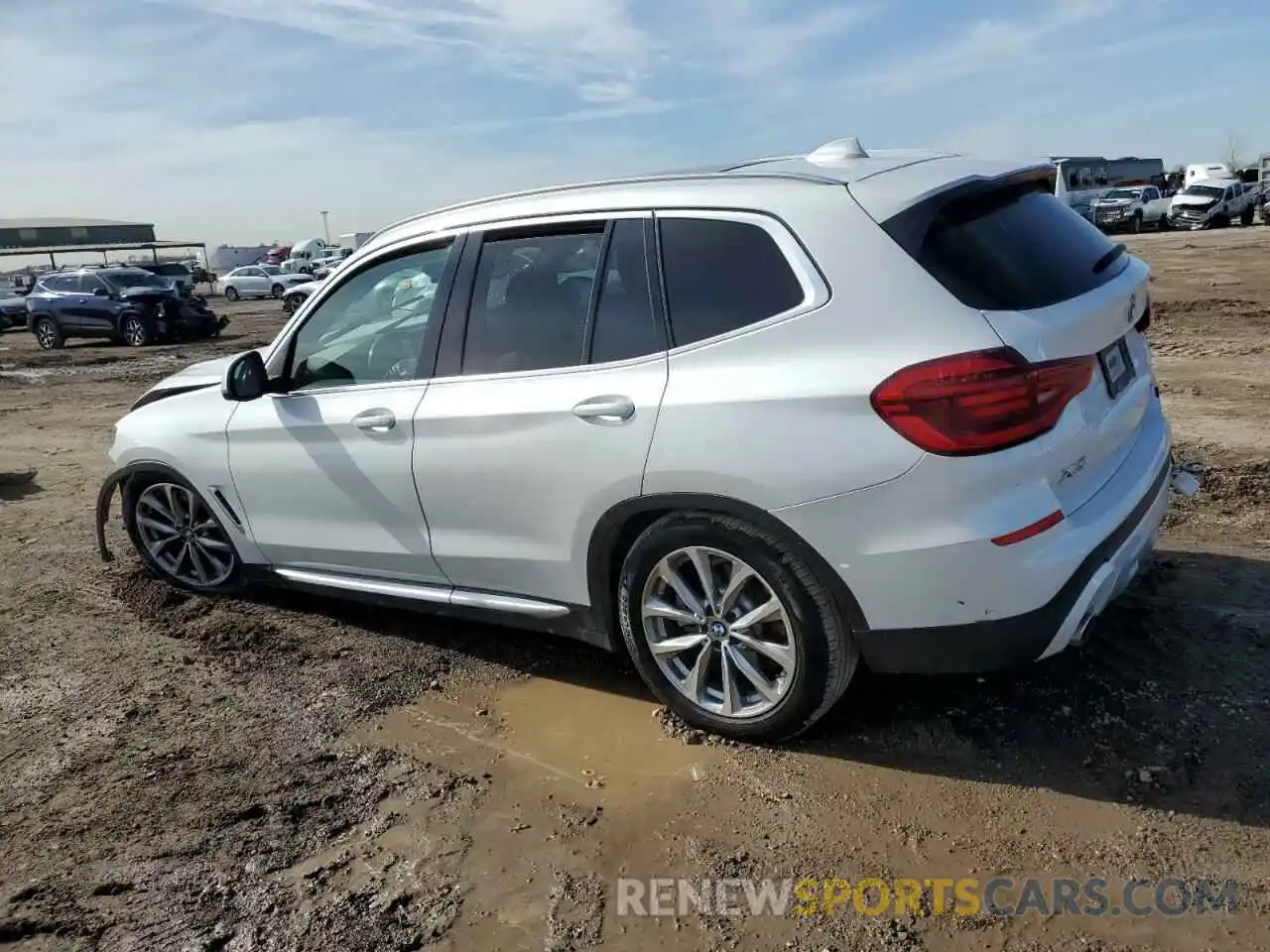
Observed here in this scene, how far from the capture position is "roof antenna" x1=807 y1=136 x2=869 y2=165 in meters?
3.52

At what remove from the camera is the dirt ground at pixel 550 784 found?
8.89ft

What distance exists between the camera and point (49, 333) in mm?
22297

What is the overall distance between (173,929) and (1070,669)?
3092mm

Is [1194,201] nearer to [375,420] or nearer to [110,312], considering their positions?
[110,312]

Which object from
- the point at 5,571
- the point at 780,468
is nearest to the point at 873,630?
the point at 780,468

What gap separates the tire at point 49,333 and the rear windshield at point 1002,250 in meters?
23.7

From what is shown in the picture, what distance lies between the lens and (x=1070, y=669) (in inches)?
144

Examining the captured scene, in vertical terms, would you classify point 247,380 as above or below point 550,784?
above

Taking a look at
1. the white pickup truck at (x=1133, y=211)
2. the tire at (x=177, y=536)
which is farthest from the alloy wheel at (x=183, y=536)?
the white pickup truck at (x=1133, y=211)

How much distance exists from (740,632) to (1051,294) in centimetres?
143

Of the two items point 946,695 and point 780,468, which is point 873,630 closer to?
point 780,468

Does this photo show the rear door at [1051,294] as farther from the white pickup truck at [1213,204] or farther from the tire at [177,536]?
the white pickup truck at [1213,204]

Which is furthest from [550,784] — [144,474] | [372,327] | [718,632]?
[144,474]

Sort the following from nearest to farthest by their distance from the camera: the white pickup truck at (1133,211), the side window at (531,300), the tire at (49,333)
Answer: the side window at (531,300)
the tire at (49,333)
the white pickup truck at (1133,211)
